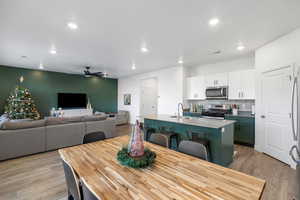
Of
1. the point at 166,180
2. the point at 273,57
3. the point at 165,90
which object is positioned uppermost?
the point at 273,57

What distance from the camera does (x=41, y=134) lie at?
342 cm

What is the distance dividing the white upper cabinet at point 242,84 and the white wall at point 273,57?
40 cm

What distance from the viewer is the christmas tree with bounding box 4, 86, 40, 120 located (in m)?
5.26

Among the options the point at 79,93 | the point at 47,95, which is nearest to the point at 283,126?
the point at 79,93

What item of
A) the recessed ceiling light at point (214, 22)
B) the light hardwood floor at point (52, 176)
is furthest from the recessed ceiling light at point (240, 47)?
the light hardwood floor at point (52, 176)

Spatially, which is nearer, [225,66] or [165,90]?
[225,66]

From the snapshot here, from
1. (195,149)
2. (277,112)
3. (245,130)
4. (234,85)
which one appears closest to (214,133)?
(195,149)

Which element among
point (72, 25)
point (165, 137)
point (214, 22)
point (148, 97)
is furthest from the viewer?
point (148, 97)

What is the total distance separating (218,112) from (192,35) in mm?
2810

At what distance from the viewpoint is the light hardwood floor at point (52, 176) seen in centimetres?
202

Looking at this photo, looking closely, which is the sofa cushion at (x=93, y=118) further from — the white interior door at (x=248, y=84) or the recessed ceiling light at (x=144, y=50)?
the white interior door at (x=248, y=84)

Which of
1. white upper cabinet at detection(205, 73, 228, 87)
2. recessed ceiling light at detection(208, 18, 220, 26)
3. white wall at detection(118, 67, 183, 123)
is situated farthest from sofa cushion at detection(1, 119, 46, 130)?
white upper cabinet at detection(205, 73, 228, 87)

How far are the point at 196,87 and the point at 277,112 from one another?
99.1 inches

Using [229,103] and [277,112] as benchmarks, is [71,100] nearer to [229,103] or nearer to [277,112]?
[229,103]
